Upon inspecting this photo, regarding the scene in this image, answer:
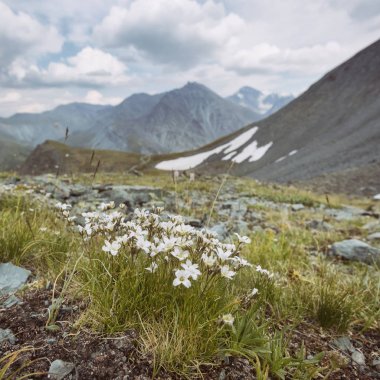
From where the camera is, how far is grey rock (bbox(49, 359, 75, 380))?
2638 millimetres

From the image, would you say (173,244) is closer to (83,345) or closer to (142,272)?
(142,272)

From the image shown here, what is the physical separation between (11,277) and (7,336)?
46.1 inches

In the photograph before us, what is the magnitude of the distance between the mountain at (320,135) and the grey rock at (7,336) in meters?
34.9

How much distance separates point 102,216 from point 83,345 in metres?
1.31

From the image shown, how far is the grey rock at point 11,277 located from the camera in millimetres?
3840

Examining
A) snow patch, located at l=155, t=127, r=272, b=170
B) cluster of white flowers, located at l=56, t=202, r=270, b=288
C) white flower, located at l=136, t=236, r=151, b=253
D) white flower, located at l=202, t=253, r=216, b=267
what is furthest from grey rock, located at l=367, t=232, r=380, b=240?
snow patch, located at l=155, t=127, r=272, b=170

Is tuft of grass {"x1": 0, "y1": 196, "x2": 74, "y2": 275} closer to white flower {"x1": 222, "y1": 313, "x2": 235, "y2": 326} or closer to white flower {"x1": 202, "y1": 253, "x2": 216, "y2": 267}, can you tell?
white flower {"x1": 202, "y1": 253, "x2": 216, "y2": 267}

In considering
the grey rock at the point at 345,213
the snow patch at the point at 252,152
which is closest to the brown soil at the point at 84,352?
the grey rock at the point at 345,213

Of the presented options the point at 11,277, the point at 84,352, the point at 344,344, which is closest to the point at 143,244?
the point at 84,352

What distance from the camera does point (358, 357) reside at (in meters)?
3.77

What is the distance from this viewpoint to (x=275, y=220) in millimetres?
11664

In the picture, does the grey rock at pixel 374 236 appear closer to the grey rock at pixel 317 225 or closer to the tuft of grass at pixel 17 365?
the grey rock at pixel 317 225

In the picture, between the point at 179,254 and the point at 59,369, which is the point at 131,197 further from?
the point at 59,369

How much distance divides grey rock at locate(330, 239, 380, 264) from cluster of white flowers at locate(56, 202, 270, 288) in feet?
18.3
